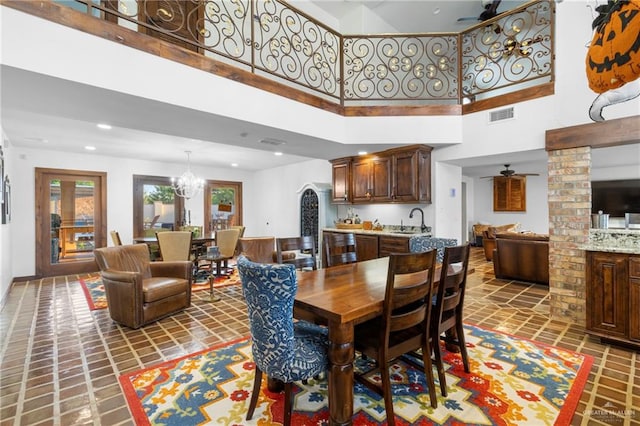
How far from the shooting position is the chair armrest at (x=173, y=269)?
4066mm

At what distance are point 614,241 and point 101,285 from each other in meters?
7.65

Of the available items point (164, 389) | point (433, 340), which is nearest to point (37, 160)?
point (164, 389)

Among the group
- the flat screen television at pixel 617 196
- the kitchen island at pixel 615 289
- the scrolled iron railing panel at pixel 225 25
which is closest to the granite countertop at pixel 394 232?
the kitchen island at pixel 615 289

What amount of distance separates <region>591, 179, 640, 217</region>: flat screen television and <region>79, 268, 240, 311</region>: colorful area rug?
863cm

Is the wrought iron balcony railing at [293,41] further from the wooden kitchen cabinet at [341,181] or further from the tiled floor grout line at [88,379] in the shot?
the tiled floor grout line at [88,379]

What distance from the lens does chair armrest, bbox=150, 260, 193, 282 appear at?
13.3 feet

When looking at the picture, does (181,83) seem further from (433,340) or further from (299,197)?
(299,197)

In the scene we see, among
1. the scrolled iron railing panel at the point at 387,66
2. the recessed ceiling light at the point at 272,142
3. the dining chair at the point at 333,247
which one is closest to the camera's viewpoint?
the dining chair at the point at 333,247

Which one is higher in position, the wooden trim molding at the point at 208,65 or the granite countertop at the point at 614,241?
the wooden trim molding at the point at 208,65

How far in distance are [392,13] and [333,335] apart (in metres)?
6.33

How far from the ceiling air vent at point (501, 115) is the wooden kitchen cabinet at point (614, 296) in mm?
2078

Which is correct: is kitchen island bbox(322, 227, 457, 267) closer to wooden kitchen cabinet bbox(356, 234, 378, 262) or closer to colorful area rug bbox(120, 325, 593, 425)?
wooden kitchen cabinet bbox(356, 234, 378, 262)

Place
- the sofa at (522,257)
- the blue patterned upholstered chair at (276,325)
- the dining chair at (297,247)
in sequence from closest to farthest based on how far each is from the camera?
the blue patterned upholstered chair at (276,325) → the dining chair at (297,247) → the sofa at (522,257)

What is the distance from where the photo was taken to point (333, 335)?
1650 mm
